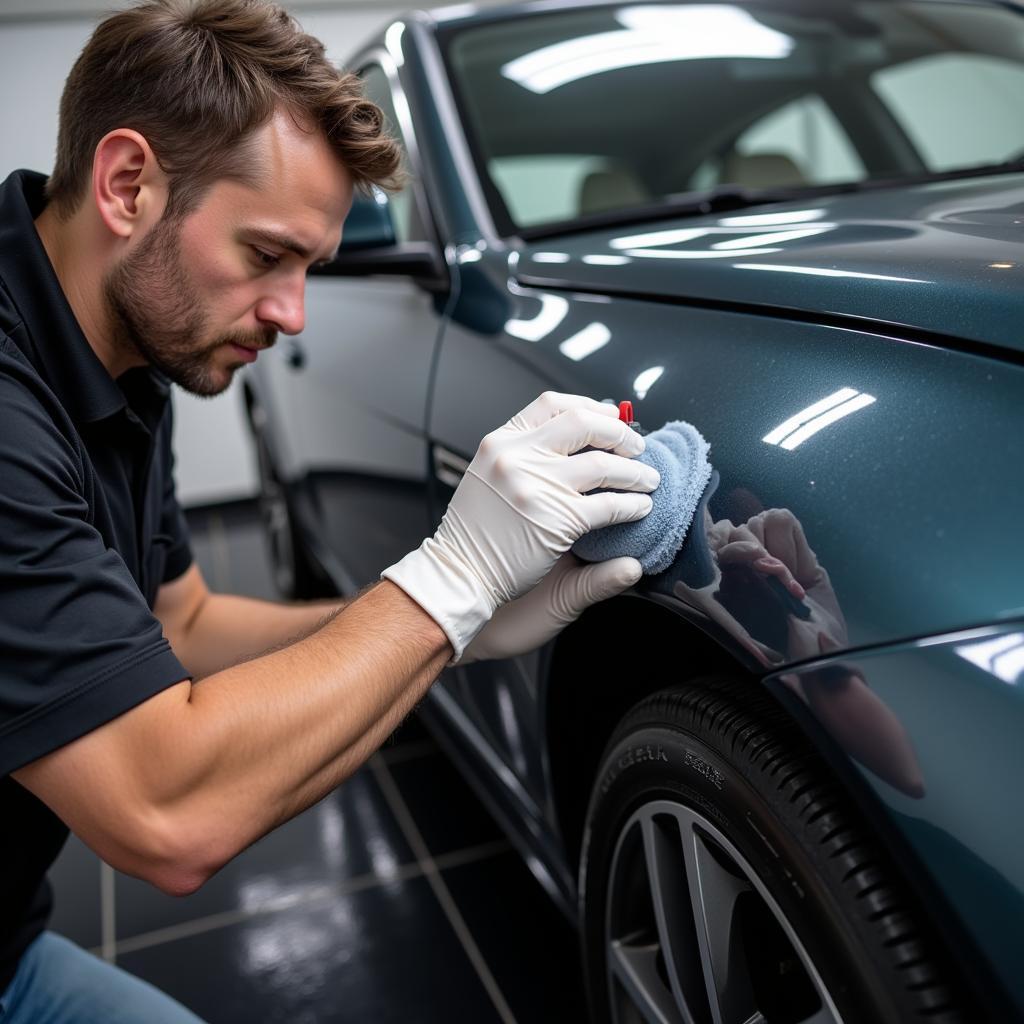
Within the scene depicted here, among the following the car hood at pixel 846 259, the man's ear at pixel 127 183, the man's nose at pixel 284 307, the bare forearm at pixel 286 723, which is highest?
the man's ear at pixel 127 183

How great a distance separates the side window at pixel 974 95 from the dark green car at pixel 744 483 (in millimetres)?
12

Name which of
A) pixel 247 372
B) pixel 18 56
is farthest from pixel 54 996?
pixel 18 56

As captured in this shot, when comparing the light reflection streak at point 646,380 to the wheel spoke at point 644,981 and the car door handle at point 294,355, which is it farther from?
the car door handle at point 294,355

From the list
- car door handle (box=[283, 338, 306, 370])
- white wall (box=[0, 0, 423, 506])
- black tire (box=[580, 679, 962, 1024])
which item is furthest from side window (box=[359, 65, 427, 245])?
white wall (box=[0, 0, 423, 506])

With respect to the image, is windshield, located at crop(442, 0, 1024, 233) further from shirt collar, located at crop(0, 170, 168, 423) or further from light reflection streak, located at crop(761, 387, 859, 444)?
light reflection streak, located at crop(761, 387, 859, 444)

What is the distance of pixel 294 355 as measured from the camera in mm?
2184

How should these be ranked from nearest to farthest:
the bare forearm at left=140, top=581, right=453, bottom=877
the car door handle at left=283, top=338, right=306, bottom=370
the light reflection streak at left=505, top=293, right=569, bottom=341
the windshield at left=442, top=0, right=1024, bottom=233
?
the bare forearm at left=140, top=581, right=453, bottom=877 < the light reflection streak at left=505, top=293, right=569, bottom=341 < the windshield at left=442, top=0, right=1024, bottom=233 < the car door handle at left=283, top=338, right=306, bottom=370

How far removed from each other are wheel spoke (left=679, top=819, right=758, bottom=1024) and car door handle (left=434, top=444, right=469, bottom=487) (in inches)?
21.2

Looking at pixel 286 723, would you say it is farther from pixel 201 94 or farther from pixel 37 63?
pixel 37 63

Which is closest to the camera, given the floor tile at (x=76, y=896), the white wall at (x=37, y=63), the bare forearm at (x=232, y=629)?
the bare forearm at (x=232, y=629)

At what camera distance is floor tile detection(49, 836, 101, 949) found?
182cm

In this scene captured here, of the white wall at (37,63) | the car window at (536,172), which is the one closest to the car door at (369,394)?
the car window at (536,172)

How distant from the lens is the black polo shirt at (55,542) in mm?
796

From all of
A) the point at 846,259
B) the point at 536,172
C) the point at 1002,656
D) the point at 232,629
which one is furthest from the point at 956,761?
the point at 536,172
